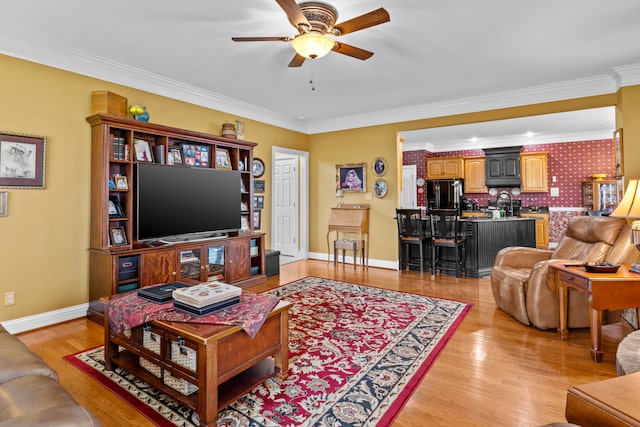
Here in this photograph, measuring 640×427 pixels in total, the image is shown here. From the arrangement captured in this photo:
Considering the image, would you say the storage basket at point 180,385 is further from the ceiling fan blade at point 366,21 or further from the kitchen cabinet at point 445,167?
the kitchen cabinet at point 445,167

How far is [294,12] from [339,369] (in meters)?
2.43

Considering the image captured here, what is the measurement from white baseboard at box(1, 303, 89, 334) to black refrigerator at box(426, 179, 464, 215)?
7.59 meters

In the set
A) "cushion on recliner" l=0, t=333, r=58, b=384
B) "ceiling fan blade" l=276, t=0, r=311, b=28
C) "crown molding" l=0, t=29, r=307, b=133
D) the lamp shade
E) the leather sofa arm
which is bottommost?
"cushion on recliner" l=0, t=333, r=58, b=384

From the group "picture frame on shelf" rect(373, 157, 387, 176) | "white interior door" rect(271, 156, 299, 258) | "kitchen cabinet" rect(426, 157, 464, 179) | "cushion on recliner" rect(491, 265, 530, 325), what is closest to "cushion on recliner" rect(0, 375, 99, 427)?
"cushion on recliner" rect(491, 265, 530, 325)

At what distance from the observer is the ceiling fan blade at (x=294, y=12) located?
81.4 inches

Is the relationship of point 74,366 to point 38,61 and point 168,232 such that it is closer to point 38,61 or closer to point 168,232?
point 168,232

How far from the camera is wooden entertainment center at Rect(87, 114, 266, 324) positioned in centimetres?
331

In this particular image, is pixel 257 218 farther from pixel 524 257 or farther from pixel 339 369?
pixel 524 257

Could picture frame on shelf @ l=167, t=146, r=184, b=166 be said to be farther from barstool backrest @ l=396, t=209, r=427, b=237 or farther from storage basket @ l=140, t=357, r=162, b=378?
barstool backrest @ l=396, t=209, r=427, b=237

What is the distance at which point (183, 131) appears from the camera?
399cm

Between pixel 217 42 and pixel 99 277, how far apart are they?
259 centimetres

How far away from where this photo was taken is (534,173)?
25.8ft

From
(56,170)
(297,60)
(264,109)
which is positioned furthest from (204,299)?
(264,109)

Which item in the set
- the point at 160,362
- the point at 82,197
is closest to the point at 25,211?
the point at 82,197
